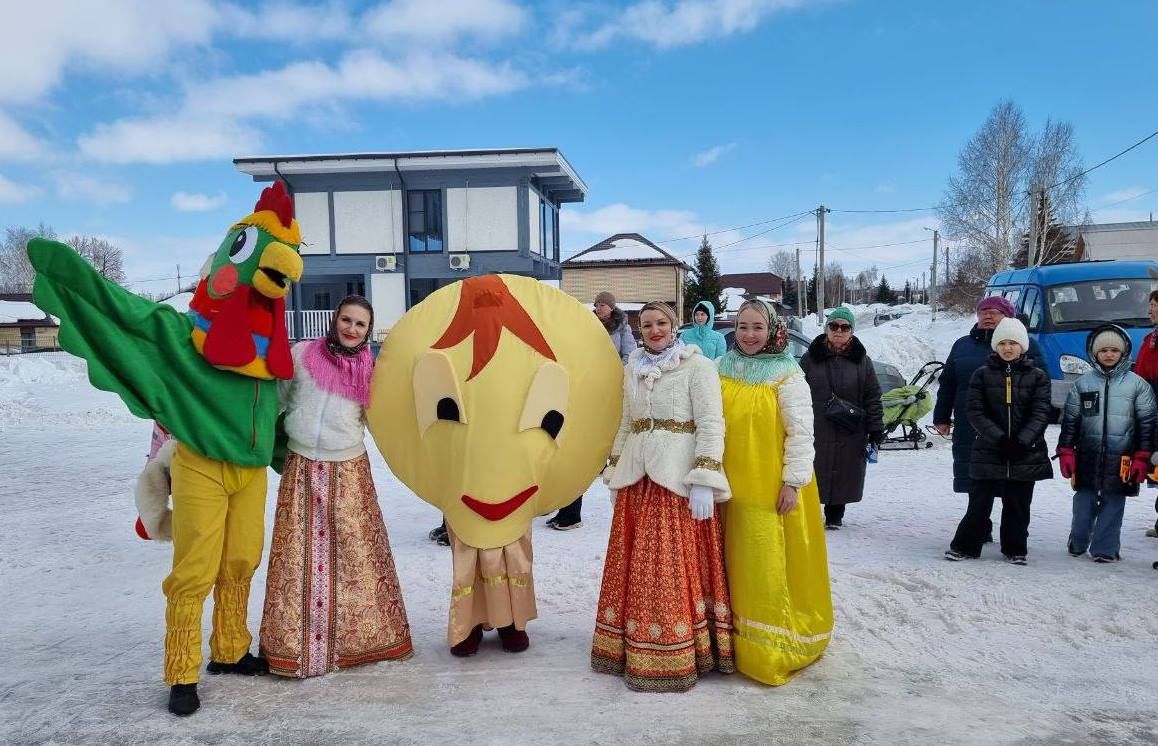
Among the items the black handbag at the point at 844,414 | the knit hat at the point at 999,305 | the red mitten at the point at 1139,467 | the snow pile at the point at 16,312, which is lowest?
the red mitten at the point at 1139,467

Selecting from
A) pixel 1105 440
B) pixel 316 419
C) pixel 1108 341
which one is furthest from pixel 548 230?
pixel 316 419

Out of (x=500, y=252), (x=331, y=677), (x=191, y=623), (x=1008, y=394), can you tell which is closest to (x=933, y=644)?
(x=1008, y=394)

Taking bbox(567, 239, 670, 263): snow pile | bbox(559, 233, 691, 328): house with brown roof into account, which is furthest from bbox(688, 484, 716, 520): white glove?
bbox(567, 239, 670, 263): snow pile

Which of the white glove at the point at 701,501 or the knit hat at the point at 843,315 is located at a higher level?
the knit hat at the point at 843,315

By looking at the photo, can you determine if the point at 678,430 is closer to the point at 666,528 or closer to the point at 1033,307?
the point at 666,528

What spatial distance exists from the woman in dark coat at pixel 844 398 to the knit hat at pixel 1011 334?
2.93ft

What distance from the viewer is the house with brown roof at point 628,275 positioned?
28.9 metres

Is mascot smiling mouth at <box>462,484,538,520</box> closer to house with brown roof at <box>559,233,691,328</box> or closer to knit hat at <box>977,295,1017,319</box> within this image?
knit hat at <box>977,295,1017,319</box>

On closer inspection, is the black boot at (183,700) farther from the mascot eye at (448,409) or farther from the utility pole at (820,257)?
the utility pole at (820,257)

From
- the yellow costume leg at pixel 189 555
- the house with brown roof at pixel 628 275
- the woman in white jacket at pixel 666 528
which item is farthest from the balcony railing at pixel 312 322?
the woman in white jacket at pixel 666 528

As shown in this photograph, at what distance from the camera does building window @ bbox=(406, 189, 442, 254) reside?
2023 cm

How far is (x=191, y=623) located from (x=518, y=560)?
1.44 meters

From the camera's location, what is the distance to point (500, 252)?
20031 mm

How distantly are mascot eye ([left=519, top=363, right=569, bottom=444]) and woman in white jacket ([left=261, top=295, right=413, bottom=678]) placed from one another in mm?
826
